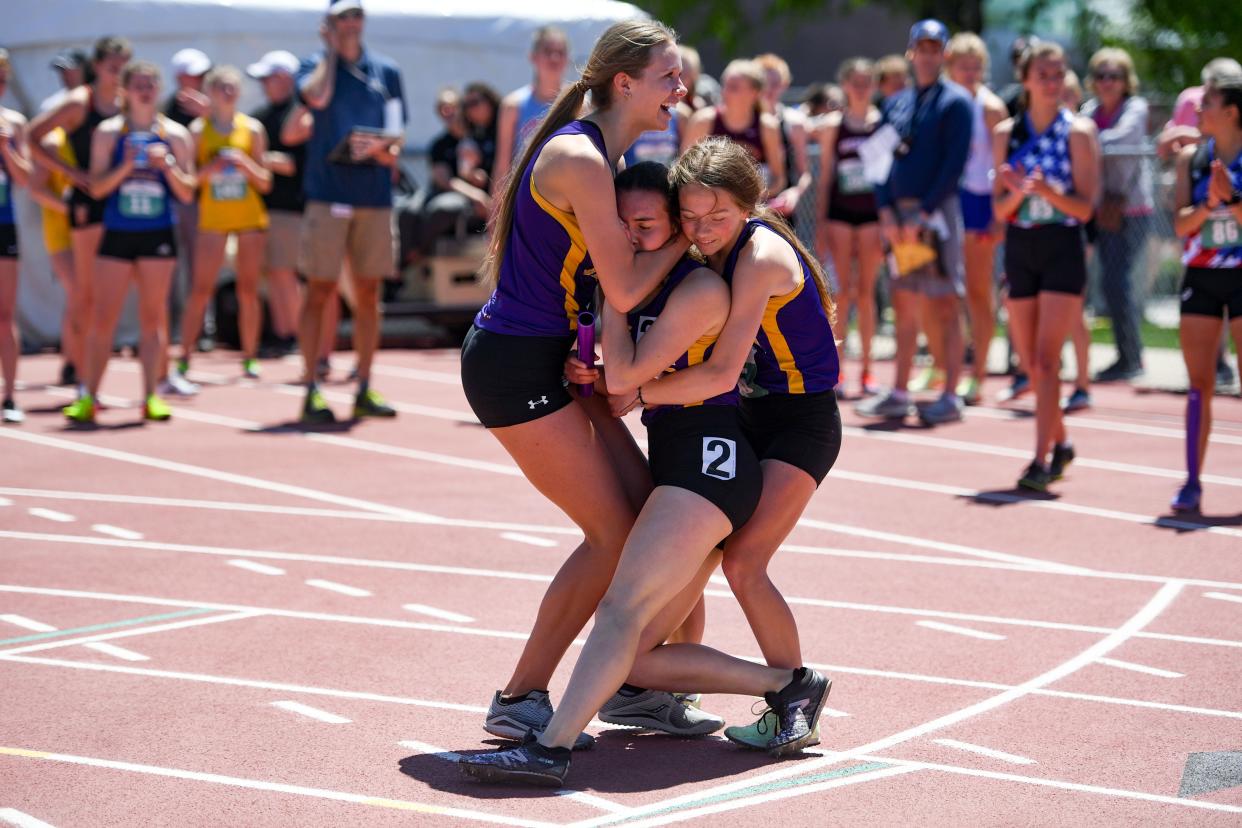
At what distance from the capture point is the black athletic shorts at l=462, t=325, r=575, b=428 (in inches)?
187

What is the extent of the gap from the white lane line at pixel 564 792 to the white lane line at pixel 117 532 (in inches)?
130

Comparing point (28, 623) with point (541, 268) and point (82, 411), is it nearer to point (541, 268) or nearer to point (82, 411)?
point (541, 268)

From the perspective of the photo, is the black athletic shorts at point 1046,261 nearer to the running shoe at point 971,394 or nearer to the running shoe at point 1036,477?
the running shoe at point 1036,477

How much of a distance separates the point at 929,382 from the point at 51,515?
22.5 ft

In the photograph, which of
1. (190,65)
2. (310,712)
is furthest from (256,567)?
(190,65)

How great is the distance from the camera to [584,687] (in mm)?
4461

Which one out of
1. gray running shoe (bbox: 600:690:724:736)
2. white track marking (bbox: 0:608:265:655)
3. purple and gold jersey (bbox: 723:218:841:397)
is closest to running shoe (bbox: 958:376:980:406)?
white track marking (bbox: 0:608:265:655)

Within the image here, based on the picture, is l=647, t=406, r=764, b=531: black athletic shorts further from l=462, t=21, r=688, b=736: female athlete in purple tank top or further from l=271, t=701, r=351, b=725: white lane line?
l=271, t=701, r=351, b=725: white lane line

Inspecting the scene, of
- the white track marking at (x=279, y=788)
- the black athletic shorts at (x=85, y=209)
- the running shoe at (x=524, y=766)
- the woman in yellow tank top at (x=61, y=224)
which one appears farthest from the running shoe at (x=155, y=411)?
the running shoe at (x=524, y=766)

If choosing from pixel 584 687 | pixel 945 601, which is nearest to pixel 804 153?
pixel 945 601

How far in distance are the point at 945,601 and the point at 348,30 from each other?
6.26m

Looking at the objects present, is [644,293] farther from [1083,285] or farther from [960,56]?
[960,56]

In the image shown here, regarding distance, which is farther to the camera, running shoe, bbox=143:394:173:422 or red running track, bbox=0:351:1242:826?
running shoe, bbox=143:394:173:422

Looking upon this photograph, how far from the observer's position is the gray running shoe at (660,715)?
16.3ft
